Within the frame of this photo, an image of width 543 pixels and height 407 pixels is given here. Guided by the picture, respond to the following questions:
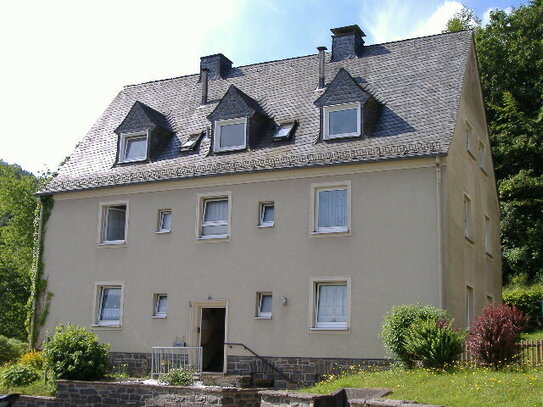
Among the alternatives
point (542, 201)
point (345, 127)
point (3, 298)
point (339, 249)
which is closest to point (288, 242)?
point (339, 249)

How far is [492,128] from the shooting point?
39.2m

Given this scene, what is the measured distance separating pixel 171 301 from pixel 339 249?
19.1 ft

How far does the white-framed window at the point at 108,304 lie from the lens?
2442 cm

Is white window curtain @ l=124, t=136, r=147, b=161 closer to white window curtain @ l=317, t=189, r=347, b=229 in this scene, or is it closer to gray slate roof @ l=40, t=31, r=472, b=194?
gray slate roof @ l=40, t=31, r=472, b=194

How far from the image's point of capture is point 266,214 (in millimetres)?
22828

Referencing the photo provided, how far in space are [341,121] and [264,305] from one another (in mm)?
6058

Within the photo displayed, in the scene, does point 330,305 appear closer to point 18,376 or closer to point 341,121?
point 341,121

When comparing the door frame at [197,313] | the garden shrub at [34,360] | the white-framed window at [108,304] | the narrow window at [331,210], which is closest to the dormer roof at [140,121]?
the white-framed window at [108,304]

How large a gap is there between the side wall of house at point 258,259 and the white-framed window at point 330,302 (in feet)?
0.51

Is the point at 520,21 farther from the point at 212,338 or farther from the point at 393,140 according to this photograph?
the point at 212,338

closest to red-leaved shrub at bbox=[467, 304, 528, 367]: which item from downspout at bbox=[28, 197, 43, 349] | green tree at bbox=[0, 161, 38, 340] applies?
downspout at bbox=[28, 197, 43, 349]

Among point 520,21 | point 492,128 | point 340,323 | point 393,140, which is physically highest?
point 520,21

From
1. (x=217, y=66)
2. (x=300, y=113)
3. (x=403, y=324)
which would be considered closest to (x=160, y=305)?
(x=300, y=113)

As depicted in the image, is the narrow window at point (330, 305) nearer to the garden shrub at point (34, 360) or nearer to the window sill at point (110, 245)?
the window sill at point (110, 245)
